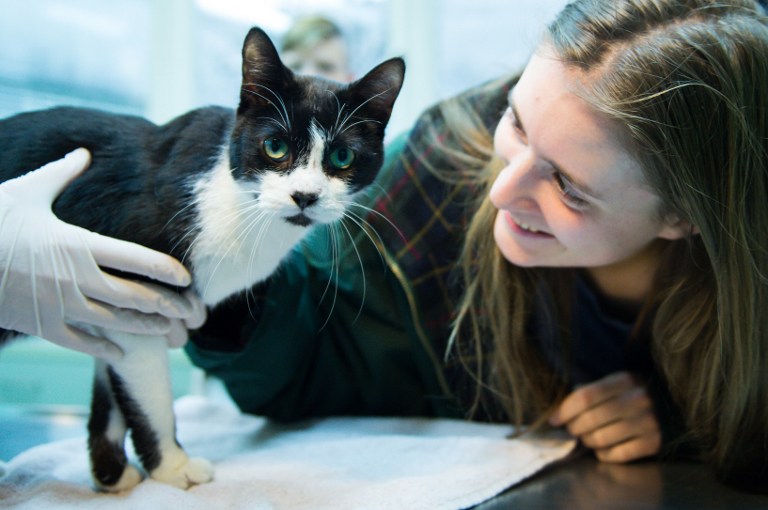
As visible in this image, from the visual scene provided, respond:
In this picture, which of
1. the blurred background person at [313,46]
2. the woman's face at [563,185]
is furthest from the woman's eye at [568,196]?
the blurred background person at [313,46]

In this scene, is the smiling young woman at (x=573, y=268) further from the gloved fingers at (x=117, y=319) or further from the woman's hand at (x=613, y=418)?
the gloved fingers at (x=117, y=319)

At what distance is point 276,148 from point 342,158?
9 centimetres

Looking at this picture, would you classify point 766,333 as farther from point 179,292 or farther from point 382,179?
point 179,292

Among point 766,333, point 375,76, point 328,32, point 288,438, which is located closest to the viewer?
point 375,76

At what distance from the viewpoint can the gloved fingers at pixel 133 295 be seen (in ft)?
2.77

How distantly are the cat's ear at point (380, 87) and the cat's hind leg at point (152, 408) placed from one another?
430 mm

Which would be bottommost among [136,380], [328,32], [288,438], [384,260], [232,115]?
[288,438]

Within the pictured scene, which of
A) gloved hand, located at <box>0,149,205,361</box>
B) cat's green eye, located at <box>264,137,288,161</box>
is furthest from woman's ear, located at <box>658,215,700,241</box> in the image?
gloved hand, located at <box>0,149,205,361</box>

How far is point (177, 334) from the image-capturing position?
0.94m

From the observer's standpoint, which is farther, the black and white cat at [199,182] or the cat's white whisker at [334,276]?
the cat's white whisker at [334,276]

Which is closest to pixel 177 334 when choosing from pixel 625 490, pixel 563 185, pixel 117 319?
pixel 117 319

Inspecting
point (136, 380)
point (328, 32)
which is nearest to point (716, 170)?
point (136, 380)

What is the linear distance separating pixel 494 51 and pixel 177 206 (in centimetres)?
136

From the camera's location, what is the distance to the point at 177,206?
893 mm
